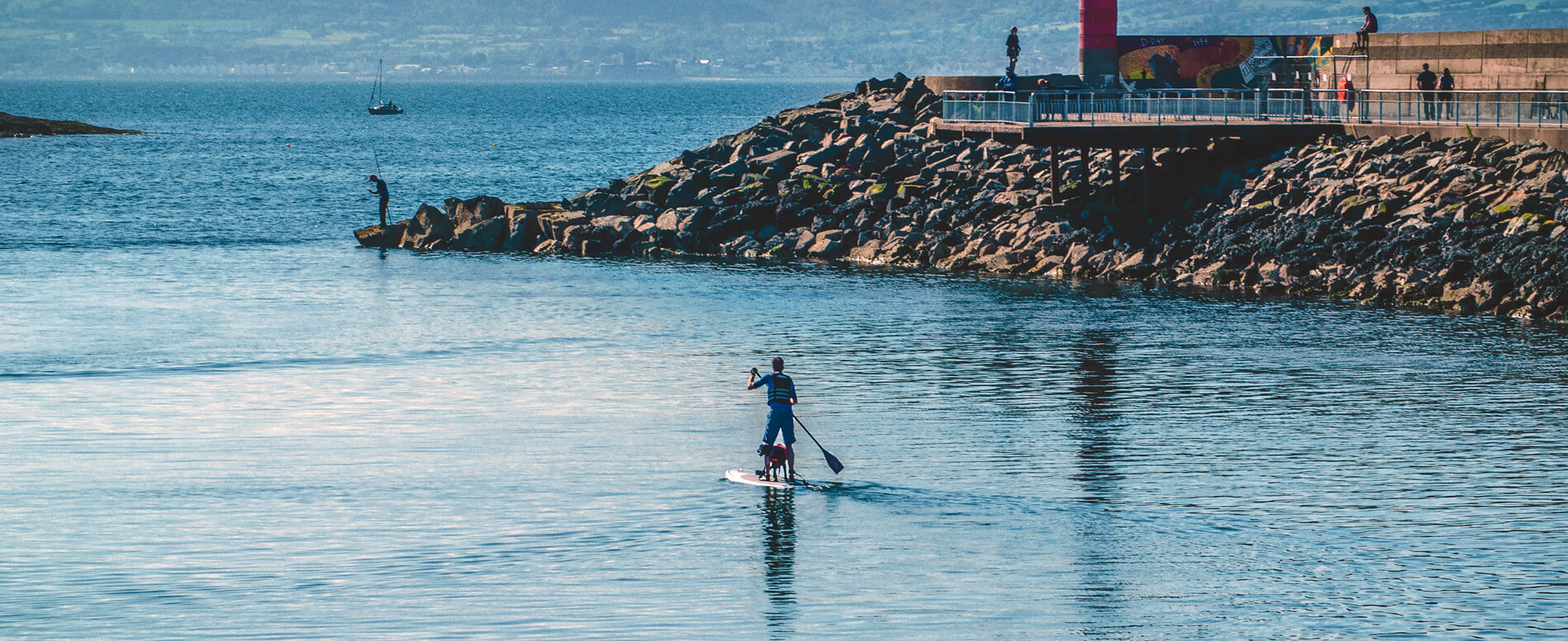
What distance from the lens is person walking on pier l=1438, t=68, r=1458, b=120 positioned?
43875 mm

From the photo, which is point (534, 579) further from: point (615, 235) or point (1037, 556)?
point (615, 235)

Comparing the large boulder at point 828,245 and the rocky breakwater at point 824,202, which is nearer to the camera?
the rocky breakwater at point 824,202

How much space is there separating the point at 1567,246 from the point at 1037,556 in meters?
23.0

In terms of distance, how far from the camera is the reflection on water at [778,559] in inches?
631

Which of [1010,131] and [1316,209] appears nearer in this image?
[1316,209]

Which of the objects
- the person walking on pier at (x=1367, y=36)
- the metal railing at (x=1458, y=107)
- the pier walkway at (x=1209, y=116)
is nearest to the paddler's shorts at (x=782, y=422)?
the pier walkway at (x=1209, y=116)

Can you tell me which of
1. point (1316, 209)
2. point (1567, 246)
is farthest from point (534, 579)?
point (1316, 209)

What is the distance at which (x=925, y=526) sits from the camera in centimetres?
1914

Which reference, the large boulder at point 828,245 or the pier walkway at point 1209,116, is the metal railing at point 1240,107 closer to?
the pier walkway at point 1209,116

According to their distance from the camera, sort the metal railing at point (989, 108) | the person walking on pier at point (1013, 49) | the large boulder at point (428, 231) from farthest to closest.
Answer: the large boulder at point (428, 231) → the person walking on pier at point (1013, 49) → the metal railing at point (989, 108)

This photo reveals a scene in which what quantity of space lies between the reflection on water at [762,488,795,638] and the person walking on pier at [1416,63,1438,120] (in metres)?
29.8

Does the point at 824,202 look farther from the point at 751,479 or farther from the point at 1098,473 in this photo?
the point at 751,479

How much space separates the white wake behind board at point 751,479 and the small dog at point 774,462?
75mm

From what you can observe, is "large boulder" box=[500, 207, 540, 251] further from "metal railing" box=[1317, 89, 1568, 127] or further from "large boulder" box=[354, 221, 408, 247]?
"metal railing" box=[1317, 89, 1568, 127]
